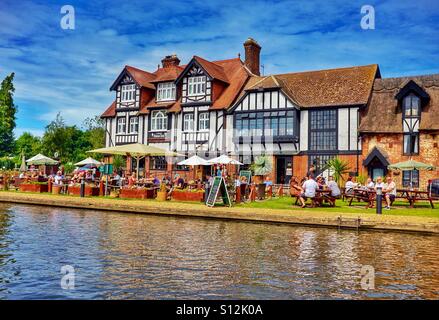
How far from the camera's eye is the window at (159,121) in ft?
120

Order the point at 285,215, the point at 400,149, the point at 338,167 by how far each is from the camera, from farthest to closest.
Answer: the point at 400,149
the point at 338,167
the point at 285,215

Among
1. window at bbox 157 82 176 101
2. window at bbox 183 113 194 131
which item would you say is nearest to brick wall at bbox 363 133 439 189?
window at bbox 183 113 194 131

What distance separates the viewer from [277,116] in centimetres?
3188

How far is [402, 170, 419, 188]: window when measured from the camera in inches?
1116

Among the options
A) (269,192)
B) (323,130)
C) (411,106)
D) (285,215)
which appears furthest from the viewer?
(323,130)

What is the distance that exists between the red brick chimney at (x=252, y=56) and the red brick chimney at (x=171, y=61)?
779 centimetres

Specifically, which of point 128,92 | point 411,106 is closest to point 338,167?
point 411,106

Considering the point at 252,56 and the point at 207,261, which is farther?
the point at 252,56

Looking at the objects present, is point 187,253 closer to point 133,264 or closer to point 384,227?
point 133,264

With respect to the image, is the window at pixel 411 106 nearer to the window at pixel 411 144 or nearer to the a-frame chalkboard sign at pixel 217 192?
the window at pixel 411 144

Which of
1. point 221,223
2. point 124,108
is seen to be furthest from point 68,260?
point 124,108

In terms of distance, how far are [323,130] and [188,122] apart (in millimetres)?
11101

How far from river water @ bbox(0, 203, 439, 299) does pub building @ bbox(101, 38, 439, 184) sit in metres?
17.9

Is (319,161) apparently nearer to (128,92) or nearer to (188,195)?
(188,195)
